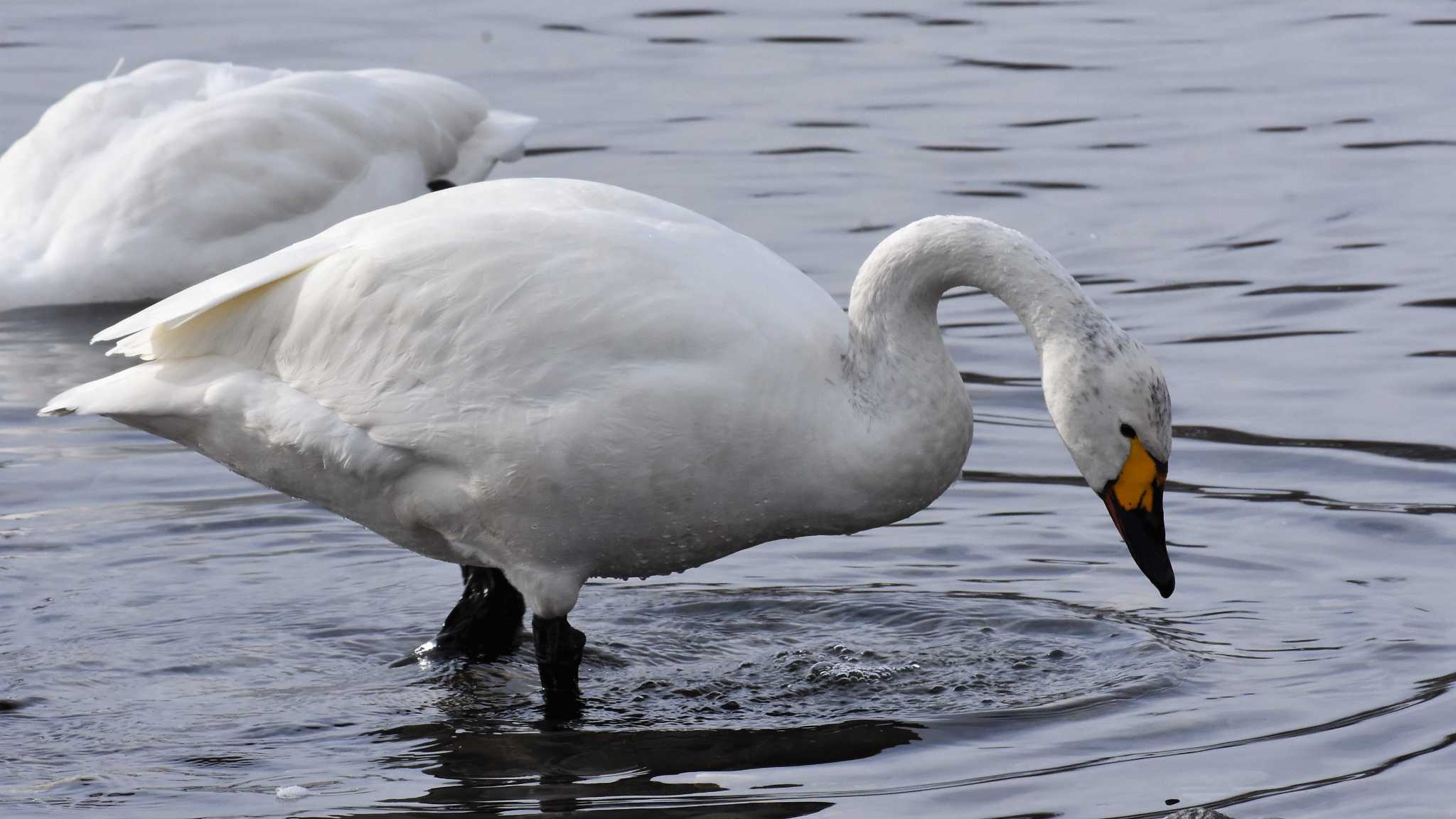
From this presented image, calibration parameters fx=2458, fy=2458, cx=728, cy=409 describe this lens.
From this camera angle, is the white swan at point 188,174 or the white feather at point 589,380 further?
the white swan at point 188,174

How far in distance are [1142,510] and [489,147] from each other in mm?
6040

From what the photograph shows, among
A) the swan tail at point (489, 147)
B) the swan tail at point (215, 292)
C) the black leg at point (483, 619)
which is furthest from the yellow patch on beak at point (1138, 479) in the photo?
the swan tail at point (489, 147)

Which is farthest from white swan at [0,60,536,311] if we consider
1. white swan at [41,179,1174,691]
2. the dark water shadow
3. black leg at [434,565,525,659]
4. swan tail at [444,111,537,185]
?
the dark water shadow

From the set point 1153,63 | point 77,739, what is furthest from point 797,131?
point 77,739

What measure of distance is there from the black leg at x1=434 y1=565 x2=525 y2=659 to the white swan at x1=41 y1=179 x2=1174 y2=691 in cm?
50

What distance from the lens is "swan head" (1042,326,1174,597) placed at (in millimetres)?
5645

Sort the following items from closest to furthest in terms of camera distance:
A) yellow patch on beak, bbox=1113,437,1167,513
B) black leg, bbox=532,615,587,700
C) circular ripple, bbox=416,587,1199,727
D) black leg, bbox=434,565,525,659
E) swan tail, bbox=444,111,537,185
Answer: yellow patch on beak, bbox=1113,437,1167,513
circular ripple, bbox=416,587,1199,727
black leg, bbox=532,615,587,700
black leg, bbox=434,565,525,659
swan tail, bbox=444,111,537,185

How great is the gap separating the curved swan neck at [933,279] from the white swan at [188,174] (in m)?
4.78

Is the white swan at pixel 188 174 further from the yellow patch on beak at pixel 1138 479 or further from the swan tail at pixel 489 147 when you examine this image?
the yellow patch on beak at pixel 1138 479

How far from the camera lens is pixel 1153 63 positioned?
13.9 m

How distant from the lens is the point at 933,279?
6.02 m

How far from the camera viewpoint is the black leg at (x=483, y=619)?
6797mm

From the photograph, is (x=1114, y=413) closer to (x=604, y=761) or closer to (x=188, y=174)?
(x=604, y=761)

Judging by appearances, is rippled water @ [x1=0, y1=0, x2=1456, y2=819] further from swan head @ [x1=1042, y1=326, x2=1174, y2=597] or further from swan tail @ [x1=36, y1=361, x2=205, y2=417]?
swan tail @ [x1=36, y1=361, x2=205, y2=417]
